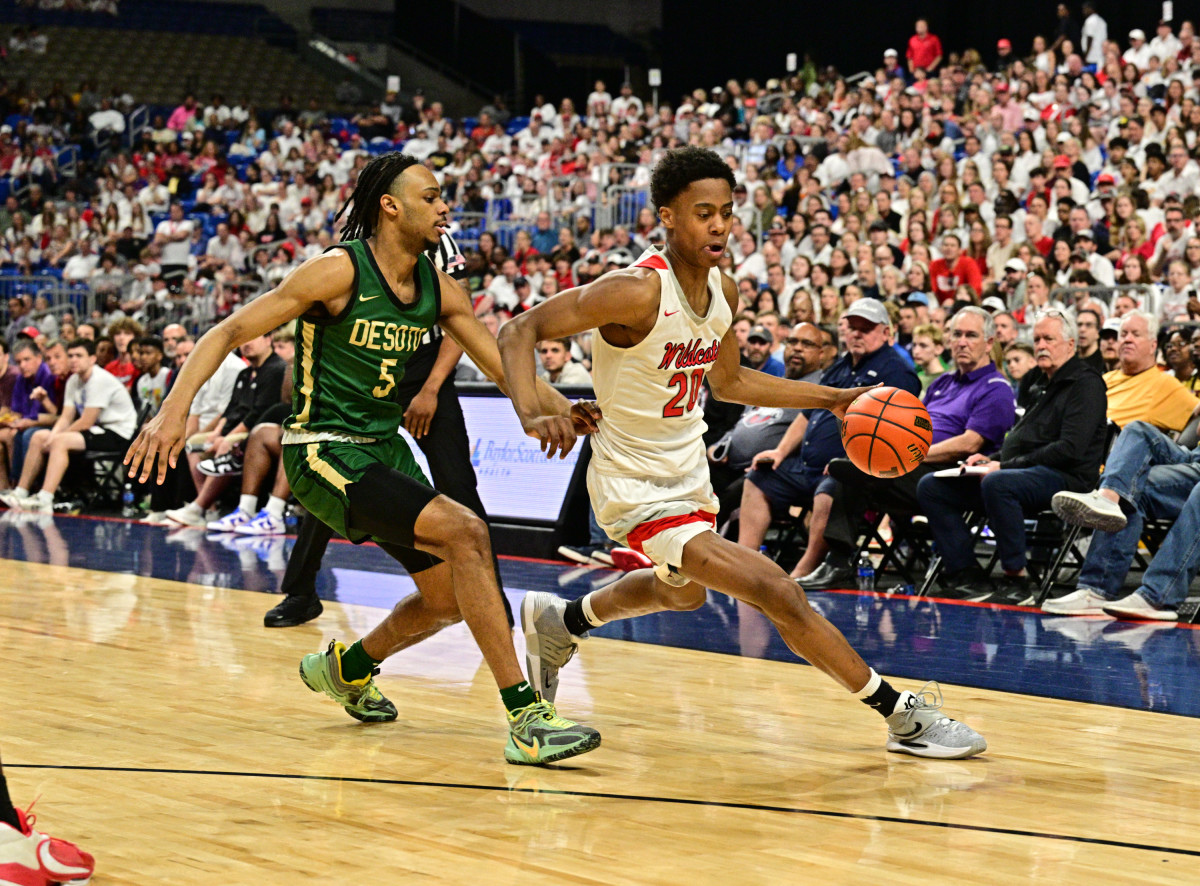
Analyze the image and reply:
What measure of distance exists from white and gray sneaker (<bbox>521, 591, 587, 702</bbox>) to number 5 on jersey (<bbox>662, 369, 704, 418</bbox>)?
0.83 m

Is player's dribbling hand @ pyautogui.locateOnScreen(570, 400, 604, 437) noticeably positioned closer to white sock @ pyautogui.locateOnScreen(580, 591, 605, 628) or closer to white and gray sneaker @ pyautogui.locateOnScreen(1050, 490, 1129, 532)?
white sock @ pyautogui.locateOnScreen(580, 591, 605, 628)

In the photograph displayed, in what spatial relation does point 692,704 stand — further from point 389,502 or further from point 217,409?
point 217,409

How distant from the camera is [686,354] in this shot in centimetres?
405

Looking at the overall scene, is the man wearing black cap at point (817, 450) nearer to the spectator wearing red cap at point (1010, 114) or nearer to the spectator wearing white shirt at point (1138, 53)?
the spectator wearing red cap at point (1010, 114)

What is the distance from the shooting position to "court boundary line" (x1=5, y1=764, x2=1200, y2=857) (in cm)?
306

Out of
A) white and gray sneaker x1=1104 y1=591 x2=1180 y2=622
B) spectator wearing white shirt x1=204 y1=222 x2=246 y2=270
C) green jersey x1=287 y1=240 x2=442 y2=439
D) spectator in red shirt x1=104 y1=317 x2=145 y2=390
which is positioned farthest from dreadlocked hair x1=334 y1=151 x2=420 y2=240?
spectator wearing white shirt x1=204 y1=222 x2=246 y2=270

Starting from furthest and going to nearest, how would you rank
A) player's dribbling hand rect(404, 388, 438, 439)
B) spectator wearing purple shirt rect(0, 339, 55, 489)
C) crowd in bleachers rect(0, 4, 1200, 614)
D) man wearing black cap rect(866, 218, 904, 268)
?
spectator wearing purple shirt rect(0, 339, 55, 489) → man wearing black cap rect(866, 218, 904, 268) → crowd in bleachers rect(0, 4, 1200, 614) → player's dribbling hand rect(404, 388, 438, 439)

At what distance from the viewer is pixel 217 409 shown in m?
12.1

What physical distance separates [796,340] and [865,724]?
4.50 meters

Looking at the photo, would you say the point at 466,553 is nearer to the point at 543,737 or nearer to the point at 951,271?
the point at 543,737

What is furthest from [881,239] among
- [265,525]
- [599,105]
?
[599,105]

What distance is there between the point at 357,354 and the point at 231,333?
414 millimetres

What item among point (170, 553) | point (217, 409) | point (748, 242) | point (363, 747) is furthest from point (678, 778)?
point (748, 242)

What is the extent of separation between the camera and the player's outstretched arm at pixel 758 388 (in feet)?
14.1
